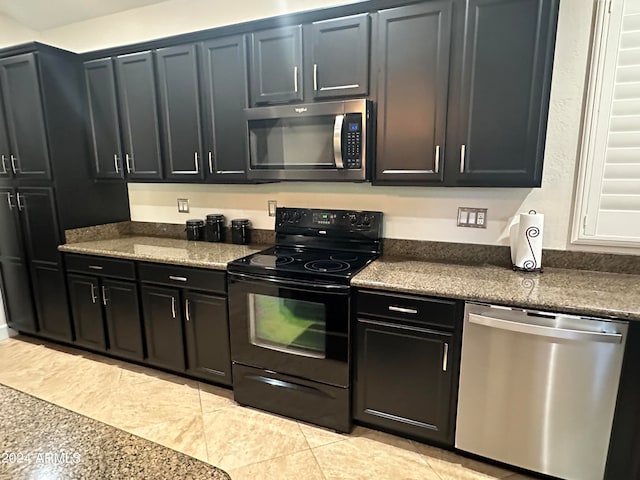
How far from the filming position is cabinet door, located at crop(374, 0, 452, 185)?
1962 mm

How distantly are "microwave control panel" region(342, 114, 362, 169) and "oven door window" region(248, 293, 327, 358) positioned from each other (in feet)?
2.72

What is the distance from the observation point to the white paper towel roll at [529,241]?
2.03 meters

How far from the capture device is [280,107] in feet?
7.41

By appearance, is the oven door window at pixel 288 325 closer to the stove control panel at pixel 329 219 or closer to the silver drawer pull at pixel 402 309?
the silver drawer pull at pixel 402 309

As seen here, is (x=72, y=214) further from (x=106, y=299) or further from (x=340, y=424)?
(x=340, y=424)

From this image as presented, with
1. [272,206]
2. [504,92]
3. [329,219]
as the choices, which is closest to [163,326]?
[272,206]

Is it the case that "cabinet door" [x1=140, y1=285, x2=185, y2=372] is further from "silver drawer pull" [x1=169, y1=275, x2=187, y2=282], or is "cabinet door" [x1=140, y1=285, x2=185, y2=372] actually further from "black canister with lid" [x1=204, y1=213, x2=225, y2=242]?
"black canister with lid" [x1=204, y1=213, x2=225, y2=242]

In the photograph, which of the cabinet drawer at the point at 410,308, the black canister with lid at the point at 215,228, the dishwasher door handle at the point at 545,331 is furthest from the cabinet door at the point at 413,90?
the black canister with lid at the point at 215,228

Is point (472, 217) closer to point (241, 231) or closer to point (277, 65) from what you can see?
point (277, 65)

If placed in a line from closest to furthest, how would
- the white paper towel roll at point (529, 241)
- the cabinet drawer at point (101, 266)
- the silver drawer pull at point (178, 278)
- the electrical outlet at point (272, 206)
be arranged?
the white paper towel roll at point (529, 241)
the silver drawer pull at point (178, 278)
the cabinet drawer at point (101, 266)
the electrical outlet at point (272, 206)

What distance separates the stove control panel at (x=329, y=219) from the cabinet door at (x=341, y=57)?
780 millimetres

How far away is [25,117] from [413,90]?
2947 millimetres

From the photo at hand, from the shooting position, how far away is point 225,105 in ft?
8.31

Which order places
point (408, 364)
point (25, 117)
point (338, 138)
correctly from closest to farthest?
point (408, 364)
point (338, 138)
point (25, 117)
